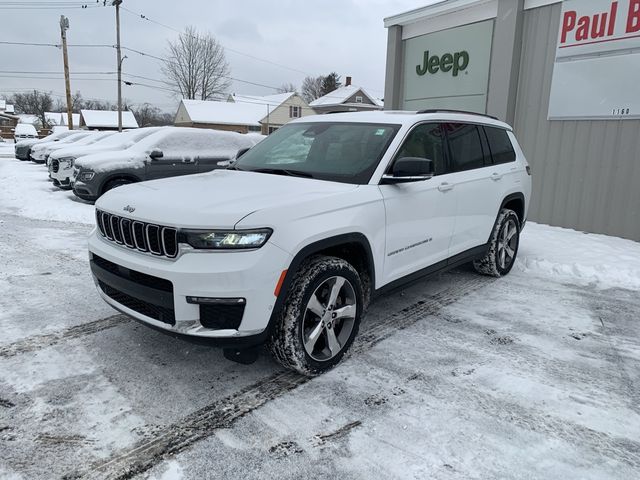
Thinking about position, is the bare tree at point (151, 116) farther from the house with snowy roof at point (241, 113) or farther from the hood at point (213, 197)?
the hood at point (213, 197)

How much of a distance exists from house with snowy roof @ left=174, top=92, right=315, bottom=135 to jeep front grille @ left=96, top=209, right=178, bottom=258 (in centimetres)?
5346

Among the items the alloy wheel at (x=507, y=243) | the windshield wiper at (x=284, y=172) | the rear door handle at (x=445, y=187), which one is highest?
the windshield wiper at (x=284, y=172)

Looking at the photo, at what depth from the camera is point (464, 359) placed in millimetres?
3609

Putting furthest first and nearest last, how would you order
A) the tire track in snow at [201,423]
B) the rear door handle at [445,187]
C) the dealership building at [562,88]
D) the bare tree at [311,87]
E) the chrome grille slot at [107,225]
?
the bare tree at [311,87], the dealership building at [562,88], the rear door handle at [445,187], the chrome grille slot at [107,225], the tire track in snow at [201,423]

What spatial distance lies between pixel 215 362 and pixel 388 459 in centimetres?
149

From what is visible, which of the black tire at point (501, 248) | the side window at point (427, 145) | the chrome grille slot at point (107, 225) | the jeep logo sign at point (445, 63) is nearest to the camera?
the chrome grille slot at point (107, 225)

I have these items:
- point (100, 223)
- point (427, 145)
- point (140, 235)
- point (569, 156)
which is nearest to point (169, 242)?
point (140, 235)

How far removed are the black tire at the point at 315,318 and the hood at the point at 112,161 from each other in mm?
7308

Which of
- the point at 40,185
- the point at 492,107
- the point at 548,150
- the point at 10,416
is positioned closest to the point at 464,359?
the point at 10,416

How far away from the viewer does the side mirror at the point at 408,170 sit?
3480 millimetres

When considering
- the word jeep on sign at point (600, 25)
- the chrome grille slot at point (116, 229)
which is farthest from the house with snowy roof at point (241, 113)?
the chrome grille slot at point (116, 229)

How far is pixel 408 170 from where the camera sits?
11.5 ft

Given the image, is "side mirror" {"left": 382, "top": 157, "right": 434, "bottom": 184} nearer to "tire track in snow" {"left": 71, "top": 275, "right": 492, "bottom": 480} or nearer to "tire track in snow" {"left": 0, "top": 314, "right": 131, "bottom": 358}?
"tire track in snow" {"left": 71, "top": 275, "right": 492, "bottom": 480}

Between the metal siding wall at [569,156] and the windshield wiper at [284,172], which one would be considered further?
the metal siding wall at [569,156]
